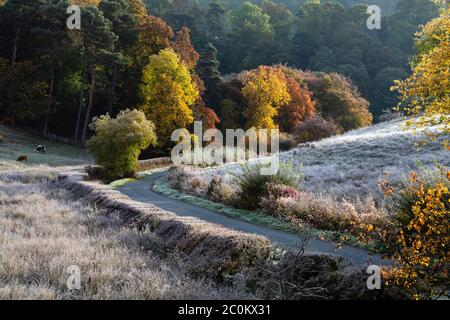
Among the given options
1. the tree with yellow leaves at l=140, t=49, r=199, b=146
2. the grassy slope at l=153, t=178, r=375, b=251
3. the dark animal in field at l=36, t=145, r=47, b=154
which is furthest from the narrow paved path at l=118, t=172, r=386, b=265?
the tree with yellow leaves at l=140, t=49, r=199, b=146

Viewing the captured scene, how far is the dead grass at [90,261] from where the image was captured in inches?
247

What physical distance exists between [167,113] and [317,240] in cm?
3297

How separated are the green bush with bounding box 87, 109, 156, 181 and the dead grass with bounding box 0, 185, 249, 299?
1331cm

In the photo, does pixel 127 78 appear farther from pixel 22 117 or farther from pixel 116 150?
pixel 116 150

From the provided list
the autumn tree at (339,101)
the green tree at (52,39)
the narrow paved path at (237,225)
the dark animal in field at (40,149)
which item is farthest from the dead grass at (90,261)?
the autumn tree at (339,101)

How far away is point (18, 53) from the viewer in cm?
4972

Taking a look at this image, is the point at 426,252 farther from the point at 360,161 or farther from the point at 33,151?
the point at 33,151

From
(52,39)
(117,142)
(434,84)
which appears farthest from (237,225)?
(52,39)

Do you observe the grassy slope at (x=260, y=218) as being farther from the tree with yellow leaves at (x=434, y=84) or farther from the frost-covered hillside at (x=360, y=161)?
the frost-covered hillside at (x=360, y=161)

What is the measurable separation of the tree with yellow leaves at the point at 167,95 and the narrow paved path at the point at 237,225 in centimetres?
1767

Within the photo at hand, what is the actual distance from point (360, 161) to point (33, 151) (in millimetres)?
28606

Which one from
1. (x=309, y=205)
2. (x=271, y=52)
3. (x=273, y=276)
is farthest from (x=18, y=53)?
(x=273, y=276)

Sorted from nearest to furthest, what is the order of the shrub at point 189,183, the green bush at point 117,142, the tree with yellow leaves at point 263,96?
the shrub at point 189,183 → the green bush at point 117,142 → the tree with yellow leaves at point 263,96

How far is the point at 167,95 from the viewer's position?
41844 mm
